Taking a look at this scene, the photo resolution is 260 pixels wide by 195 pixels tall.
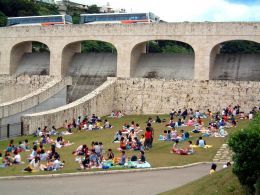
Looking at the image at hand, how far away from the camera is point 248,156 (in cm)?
1027

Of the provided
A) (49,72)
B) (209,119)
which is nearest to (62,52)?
(49,72)

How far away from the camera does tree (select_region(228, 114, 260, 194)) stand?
10.2 meters

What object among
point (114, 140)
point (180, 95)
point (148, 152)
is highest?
point (180, 95)

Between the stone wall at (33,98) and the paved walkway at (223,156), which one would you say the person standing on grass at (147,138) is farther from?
the stone wall at (33,98)

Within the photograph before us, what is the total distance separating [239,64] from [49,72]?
50.9ft

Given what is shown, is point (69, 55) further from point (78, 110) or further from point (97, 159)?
point (97, 159)

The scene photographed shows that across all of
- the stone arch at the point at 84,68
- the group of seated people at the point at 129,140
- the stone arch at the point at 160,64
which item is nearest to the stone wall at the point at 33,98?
the stone arch at the point at 84,68

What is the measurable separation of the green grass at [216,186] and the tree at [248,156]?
1.84ft

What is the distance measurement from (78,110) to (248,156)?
808 inches

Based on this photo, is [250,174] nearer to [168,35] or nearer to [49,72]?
[168,35]

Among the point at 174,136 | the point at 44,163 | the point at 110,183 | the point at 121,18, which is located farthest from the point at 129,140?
the point at 121,18

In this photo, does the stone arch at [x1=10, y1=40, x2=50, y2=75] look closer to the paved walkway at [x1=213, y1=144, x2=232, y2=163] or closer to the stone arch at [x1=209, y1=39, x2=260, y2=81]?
the stone arch at [x1=209, y1=39, x2=260, y2=81]

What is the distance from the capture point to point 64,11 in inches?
3105

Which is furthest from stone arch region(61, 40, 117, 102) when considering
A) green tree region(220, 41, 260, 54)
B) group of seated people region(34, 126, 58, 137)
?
green tree region(220, 41, 260, 54)
